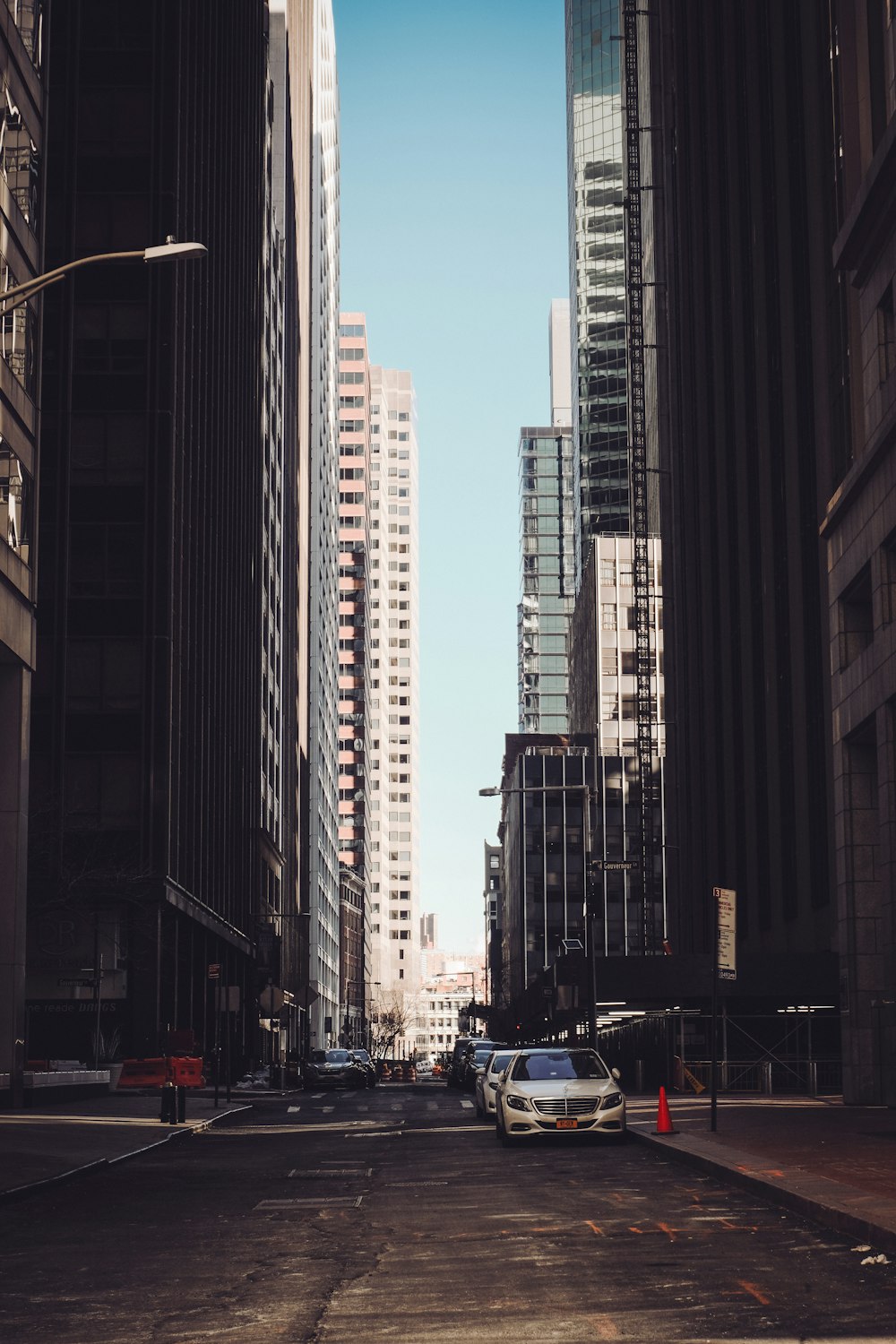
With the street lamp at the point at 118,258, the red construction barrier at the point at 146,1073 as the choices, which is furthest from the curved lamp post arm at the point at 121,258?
the red construction barrier at the point at 146,1073

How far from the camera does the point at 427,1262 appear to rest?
474 inches

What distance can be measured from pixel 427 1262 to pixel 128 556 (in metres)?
50.5

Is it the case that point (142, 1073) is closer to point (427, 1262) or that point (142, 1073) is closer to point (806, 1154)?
point (806, 1154)

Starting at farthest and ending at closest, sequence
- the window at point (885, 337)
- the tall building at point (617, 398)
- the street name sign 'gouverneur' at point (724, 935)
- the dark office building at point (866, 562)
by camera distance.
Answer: the tall building at point (617, 398) → the window at point (885, 337) → the dark office building at point (866, 562) → the street name sign 'gouverneur' at point (724, 935)

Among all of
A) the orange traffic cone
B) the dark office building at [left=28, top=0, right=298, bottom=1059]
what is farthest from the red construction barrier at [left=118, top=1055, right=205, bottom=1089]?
the orange traffic cone

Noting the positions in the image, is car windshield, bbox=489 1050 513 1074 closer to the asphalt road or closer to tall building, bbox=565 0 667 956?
the asphalt road

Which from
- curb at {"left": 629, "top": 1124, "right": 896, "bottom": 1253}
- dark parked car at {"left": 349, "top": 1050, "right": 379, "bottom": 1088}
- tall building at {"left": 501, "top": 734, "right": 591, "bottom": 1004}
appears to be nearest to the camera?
curb at {"left": 629, "top": 1124, "right": 896, "bottom": 1253}

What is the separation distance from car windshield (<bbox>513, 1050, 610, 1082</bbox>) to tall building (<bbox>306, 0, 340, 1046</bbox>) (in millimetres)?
107312

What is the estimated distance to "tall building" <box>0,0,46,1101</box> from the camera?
1453 inches

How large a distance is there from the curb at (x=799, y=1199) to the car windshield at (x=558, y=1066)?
5.60 metres

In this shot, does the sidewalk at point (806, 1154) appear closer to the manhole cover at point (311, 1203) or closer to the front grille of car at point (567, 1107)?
the front grille of car at point (567, 1107)

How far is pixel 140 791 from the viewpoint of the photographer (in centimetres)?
5884

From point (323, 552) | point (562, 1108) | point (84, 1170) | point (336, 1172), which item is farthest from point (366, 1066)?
point (323, 552)

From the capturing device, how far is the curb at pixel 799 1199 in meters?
12.3
